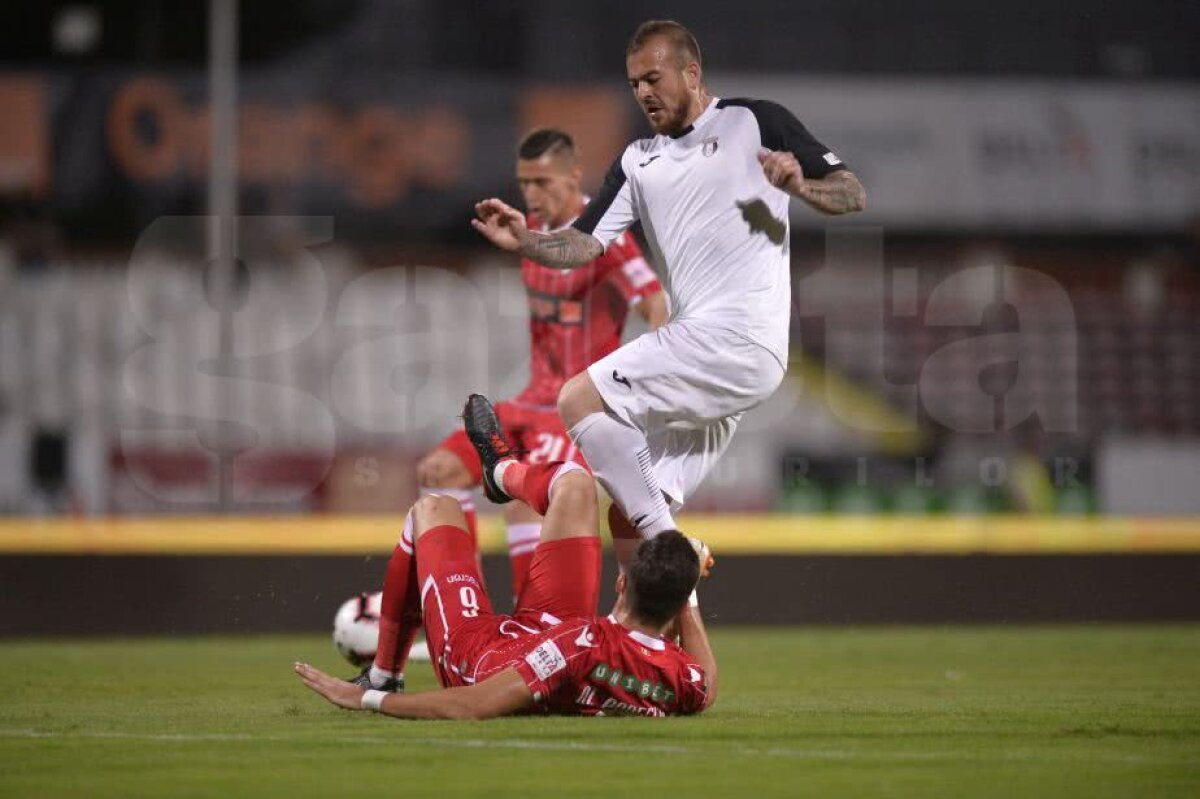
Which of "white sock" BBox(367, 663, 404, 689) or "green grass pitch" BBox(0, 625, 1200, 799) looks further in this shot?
"white sock" BBox(367, 663, 404, 689)

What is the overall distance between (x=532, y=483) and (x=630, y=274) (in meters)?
2.52

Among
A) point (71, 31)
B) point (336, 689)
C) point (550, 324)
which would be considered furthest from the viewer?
point (71, 31)

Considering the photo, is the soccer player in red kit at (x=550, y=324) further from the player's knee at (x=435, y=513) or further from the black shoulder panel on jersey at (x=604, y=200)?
the player's knee at (x=435, y=513)

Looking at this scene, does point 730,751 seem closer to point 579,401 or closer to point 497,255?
point 579,401

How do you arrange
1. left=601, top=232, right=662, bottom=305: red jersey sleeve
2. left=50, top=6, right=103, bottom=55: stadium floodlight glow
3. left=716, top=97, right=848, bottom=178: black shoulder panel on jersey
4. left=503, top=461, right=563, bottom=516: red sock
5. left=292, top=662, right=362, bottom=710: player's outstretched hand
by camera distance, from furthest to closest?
1. left=50, top=6, right=103, bottom=55: stadium floodlight glow
2. left=601, top=232, right=662, bottom=305: red jersey sleeve
3. left=716, top=97, right=848, bottom=178: black shoulder panel on jersey
4. left=503, top=461, right=563, bottom=516: red sock
5. left=292, top=662, right=362, bottom=710: player's outstretched hand

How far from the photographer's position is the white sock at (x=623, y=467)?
7000 millimetres

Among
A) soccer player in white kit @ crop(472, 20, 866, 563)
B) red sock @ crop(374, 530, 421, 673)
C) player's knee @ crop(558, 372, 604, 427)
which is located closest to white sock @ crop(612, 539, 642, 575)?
soccer player in white kit @ crop(472, 20, 866, 563)

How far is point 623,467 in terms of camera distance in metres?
7.00

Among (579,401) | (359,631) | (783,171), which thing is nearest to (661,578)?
(579,401)

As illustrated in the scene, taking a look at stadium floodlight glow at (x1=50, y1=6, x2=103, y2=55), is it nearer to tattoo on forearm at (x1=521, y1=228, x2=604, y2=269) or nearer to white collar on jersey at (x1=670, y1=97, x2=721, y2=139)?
tattoo on forearm at (x1=521, y1=228, x2=604, y2=269)

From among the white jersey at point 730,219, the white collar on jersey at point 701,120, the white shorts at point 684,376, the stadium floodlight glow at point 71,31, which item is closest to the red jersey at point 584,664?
the white shorts at point 684,376

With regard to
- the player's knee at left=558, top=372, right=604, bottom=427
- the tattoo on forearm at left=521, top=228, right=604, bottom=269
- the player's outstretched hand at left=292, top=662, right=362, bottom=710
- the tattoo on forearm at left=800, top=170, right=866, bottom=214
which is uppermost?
the tattoo on forearm at left=800, top=170, right=866, bottom=214

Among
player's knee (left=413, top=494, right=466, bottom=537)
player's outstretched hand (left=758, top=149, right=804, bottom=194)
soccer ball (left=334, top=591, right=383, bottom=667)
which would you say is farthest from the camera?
soccer ball (left=334, top=591, right=383, bottom=667)

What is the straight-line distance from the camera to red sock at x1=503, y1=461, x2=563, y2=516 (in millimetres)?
6801
